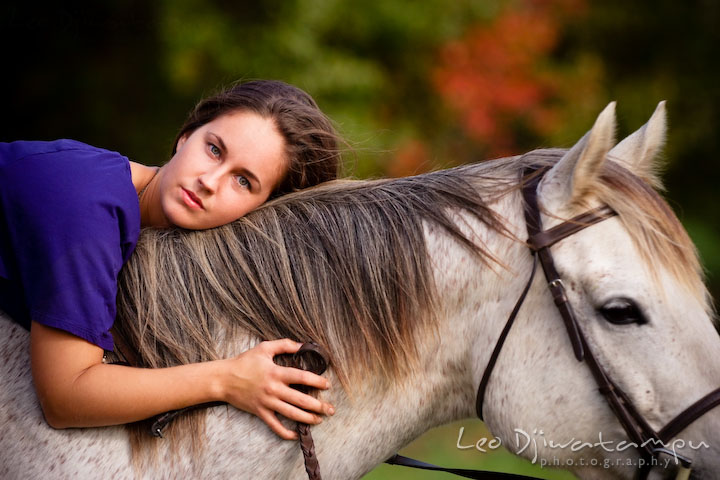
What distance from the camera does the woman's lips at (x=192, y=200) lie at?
2.04m

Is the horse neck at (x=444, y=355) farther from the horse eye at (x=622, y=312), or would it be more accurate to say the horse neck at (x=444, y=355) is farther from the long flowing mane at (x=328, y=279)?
the horse eye at (x=622, y=312)

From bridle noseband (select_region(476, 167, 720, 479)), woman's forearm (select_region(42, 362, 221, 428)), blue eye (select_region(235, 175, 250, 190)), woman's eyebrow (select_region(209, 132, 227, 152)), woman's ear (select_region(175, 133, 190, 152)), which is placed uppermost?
woman's eyebrow (select_region(209, 132, 227, 152))

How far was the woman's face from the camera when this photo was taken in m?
2.05

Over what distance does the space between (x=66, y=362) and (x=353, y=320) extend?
0.78 meters

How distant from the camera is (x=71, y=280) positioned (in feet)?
5.62

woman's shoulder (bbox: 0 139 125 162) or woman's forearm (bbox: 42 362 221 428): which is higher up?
woman's shoulder (bbox: 0 139 125 162)

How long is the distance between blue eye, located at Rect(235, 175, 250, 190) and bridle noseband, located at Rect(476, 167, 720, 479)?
903 millimetres

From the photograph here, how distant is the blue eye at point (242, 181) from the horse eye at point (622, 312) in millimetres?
1152

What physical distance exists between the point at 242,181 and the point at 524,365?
3.47 feet

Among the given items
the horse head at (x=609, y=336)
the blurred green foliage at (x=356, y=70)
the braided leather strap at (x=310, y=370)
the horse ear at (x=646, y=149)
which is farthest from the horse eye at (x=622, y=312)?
the blurred green foliage at (x=356, y=70)

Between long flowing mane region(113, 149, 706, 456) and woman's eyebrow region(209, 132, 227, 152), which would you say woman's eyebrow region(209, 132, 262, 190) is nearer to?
woman's eyebrow region(209, 132, 227, 152)

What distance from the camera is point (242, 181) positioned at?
2.15 metres

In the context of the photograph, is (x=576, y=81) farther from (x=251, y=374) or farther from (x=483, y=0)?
(x=251, y=374)

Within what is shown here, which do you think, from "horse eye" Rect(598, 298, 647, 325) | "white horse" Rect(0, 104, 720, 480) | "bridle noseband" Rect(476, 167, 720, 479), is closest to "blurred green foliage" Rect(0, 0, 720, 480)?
"white horse" Rect(0, 104, 720, 480)
